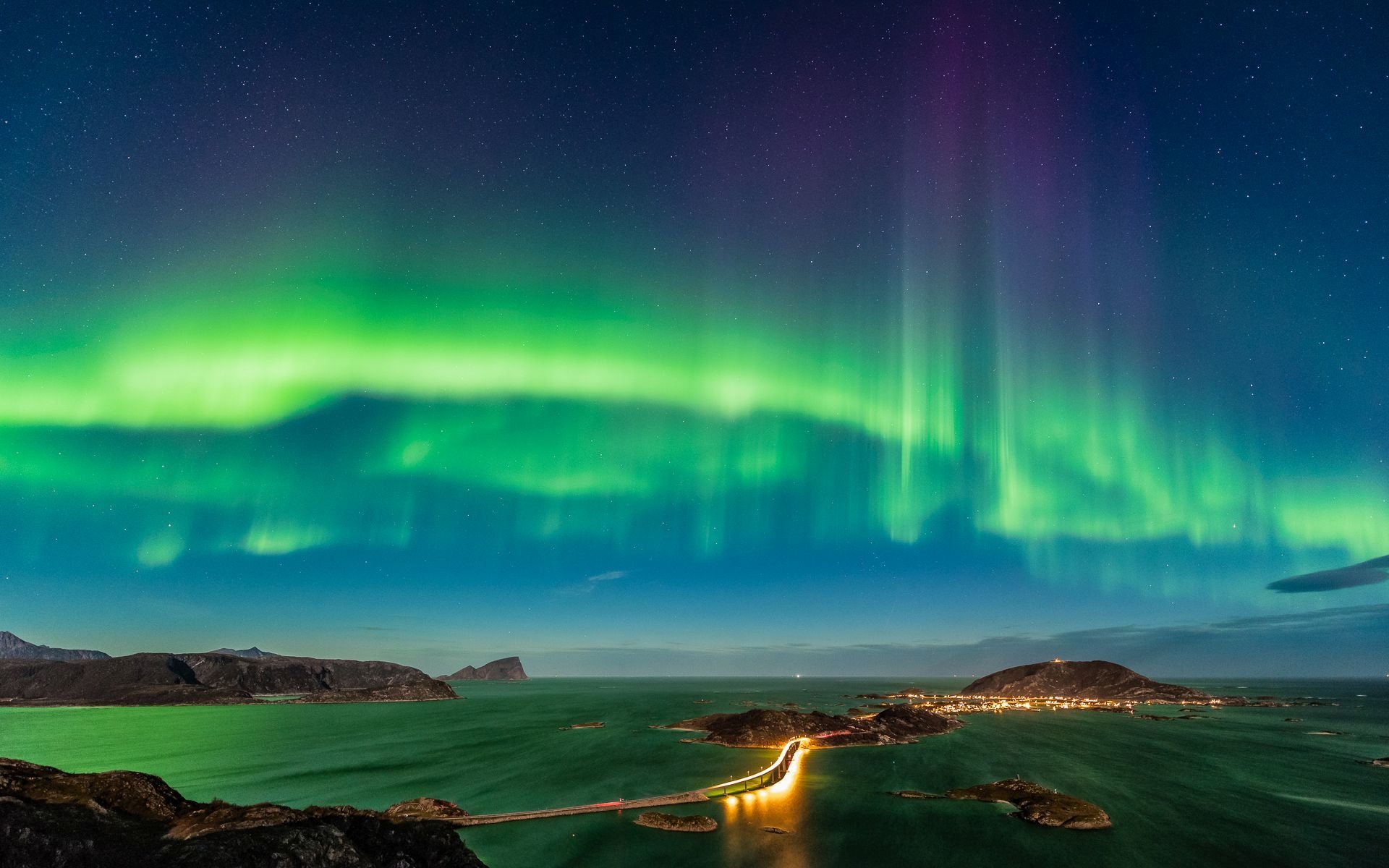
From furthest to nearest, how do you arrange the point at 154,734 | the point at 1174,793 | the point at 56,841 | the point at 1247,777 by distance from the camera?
the point at 154,734 < the point at 1247,777 < the point at 1174,793 < the point at 56,841

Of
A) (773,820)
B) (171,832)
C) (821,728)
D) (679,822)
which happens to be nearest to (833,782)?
(773,820)

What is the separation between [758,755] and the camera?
95.4 meters

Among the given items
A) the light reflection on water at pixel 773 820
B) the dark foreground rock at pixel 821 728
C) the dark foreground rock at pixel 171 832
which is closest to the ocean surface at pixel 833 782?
the light reflection on water at pixel 773 820

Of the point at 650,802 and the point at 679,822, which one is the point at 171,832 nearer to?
the point at 679,822

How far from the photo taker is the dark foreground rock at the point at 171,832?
24234 millimetres

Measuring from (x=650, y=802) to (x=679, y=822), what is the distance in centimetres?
846

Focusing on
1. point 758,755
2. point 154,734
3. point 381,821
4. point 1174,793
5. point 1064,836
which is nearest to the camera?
point 381,821

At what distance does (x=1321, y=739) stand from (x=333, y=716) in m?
235

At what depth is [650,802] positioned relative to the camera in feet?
205

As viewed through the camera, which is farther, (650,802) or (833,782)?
(833,782)

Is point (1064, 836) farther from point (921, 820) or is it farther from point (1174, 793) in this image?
point (1174, 793)

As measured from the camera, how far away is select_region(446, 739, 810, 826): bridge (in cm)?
5566

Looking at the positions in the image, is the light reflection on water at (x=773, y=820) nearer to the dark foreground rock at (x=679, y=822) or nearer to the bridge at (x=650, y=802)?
the bridge at (x=650, y=802)

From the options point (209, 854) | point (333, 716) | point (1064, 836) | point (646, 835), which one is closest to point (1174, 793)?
point (1064, 836)
